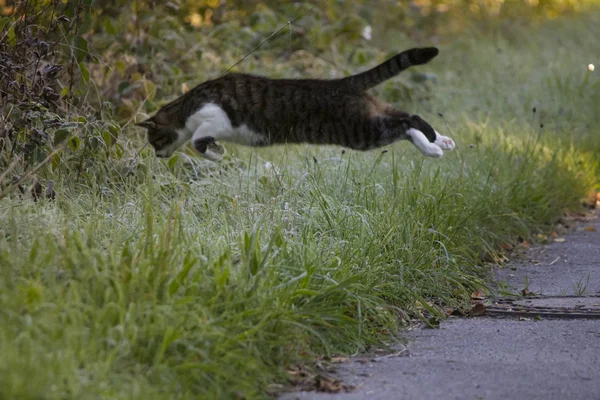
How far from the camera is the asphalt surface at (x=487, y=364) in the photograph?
325cm

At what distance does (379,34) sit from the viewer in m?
13.1

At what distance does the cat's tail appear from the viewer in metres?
5.45

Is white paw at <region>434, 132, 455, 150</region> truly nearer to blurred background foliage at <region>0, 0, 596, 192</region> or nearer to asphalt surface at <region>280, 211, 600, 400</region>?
blurred background foliage at <region>0, 0, 596, 192</region>

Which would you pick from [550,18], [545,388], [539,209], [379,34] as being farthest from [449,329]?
[550,18]

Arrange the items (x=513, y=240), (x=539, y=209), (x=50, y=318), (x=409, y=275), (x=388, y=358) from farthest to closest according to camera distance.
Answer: (x=539, y=209) → (x=513, y=240) → (x=409, y=275) → (x=388, y=358) → (x=50, y=318)

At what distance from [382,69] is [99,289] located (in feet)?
9.82

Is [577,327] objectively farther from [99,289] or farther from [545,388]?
[99,289]

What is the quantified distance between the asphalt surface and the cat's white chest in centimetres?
232

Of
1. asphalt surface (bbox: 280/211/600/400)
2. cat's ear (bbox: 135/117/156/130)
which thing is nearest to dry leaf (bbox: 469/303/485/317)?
asphalt surface (bbox: 280/211/600/400)

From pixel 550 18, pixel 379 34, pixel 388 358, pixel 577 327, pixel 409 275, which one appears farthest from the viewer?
pixel 550 18

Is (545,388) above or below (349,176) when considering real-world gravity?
below

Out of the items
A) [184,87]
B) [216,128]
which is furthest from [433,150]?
[184,87]

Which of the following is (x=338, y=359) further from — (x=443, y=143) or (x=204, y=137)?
(x=204, y=137)

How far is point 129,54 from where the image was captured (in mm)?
7727
